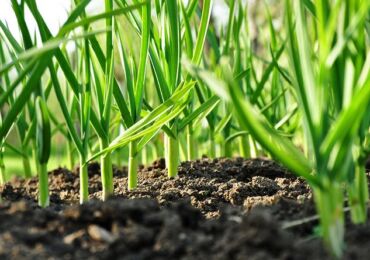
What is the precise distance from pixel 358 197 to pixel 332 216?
153 mm

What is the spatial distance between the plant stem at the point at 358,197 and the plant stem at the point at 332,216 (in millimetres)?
111

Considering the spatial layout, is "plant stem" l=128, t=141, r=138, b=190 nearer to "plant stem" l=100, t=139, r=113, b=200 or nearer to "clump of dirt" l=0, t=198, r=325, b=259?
"plant stem" l=100, t=139, r=113, b=200

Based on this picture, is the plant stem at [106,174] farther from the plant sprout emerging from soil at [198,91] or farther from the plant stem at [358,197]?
the plant stem at [358,197]

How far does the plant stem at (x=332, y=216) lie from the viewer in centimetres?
87

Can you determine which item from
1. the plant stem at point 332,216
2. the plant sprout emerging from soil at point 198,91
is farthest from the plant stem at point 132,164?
the plant stem at point 332,216

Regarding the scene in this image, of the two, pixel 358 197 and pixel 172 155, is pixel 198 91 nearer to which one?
pixel 172 155

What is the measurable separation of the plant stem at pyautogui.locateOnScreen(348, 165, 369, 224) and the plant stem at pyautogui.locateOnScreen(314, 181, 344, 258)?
4.4 inches

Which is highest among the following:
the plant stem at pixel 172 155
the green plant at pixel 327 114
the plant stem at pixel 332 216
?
the plant stem at pixel 172 155

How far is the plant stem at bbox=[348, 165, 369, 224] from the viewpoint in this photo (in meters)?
1.00

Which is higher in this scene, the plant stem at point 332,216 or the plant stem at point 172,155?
the plant stem at point 172,155

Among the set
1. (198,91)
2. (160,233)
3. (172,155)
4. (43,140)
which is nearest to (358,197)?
(160,233)

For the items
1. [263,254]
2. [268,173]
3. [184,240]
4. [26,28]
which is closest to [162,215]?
[184,240]

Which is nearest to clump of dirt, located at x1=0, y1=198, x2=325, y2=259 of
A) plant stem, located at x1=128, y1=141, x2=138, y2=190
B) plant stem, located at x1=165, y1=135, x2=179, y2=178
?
plant stem, located at x1=128, y1=141, x2=138, y2=190

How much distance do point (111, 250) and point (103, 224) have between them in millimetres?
93
